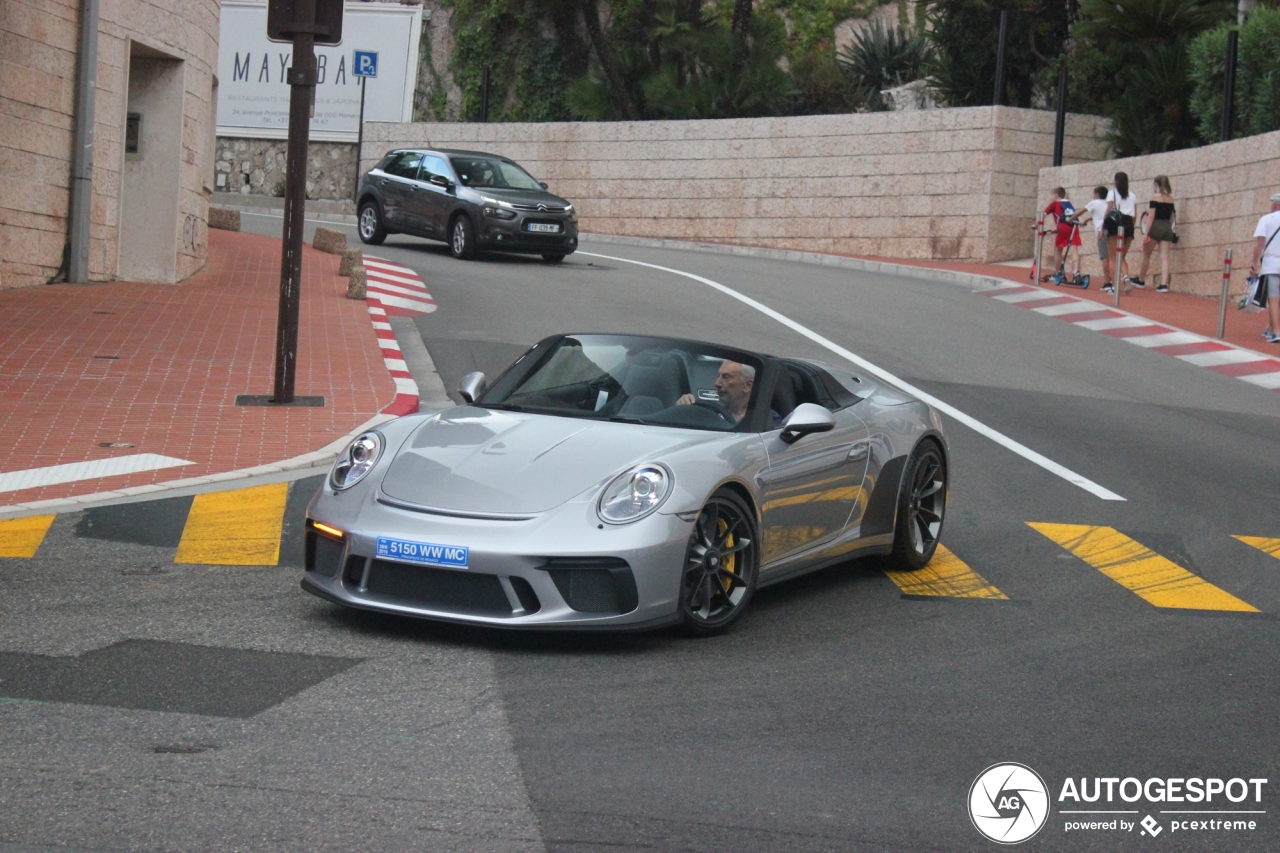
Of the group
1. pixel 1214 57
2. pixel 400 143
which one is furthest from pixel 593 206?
pixel 1214 57

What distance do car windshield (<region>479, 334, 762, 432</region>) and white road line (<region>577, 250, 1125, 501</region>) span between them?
388 cm

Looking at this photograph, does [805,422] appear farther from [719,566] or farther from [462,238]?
[462,238]

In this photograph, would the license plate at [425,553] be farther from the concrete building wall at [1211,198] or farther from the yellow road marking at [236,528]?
the concrete building wall at [1211,198]

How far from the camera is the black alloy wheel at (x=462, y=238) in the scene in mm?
24125

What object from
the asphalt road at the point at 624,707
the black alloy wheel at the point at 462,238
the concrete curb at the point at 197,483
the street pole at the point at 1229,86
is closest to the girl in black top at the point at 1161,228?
the street pole at the point at 1229,86

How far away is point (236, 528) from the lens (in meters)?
8.19

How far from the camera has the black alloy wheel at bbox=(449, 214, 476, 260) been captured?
24.1m

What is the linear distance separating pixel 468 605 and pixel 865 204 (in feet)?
87.1

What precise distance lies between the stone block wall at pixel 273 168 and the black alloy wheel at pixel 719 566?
35.0 m

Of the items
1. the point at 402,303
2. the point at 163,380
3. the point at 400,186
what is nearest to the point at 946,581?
the point at 163,380

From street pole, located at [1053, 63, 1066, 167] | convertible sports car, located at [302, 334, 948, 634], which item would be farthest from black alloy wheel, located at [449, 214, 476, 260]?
convertible sports car, located at [302, 334, 948, 634]

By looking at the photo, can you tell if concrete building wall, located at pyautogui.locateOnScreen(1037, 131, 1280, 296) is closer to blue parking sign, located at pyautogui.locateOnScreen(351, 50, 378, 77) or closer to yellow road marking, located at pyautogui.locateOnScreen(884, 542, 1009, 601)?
yellow road marking, located at pyautogui.locateOnScreen(884, 542, 1009, 601)

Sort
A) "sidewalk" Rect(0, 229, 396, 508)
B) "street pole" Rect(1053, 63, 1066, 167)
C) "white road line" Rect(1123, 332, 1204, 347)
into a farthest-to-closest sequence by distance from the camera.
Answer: "street pole" Rect(1053, 63, 1066, 167)
"white road line" Rect(1123, 332, 1204, 347)
"sidewalk" Rect(0, 229, 396, 508)

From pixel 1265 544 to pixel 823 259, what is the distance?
21.4 metres
